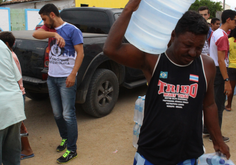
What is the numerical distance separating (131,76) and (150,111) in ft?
12.3

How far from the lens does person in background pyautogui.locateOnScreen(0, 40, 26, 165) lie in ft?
7.84

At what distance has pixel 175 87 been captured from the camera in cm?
165

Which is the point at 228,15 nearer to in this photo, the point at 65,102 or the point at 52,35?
the point at 52,35

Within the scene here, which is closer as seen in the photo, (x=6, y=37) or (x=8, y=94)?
(x=8, y=94)

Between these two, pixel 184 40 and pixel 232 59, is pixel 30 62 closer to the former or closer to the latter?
pixel 184 40

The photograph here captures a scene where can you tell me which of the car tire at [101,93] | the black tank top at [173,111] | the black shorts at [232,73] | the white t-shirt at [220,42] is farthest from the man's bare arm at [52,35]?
A: the black shorts at [232,73]

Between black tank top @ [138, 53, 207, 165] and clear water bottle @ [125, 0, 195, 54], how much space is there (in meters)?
0.16

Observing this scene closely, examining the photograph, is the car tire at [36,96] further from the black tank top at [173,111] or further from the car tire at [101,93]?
the black tank top at [173,111]

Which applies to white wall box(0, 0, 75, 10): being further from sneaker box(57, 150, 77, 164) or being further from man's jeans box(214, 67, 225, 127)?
sneaker box(57, 150, 77, 164)

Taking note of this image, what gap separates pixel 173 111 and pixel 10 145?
187 cm

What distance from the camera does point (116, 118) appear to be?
4.99 metres

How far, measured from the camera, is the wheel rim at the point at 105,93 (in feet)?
15.8

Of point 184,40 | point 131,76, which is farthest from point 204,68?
point 131,76

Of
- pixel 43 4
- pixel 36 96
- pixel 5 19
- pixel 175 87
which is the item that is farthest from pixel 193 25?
pixel 43 4
